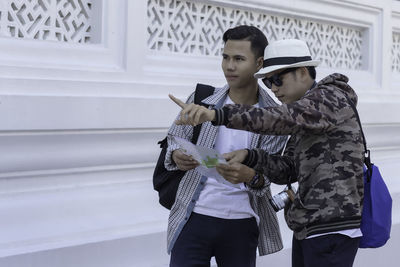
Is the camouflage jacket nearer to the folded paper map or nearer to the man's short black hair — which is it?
the folded paper map

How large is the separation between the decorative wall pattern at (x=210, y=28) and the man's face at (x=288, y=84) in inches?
61.2

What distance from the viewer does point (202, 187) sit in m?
2.81

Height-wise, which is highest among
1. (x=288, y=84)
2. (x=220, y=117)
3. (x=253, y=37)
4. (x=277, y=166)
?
(x=253, y=37)

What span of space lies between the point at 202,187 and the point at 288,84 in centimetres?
61

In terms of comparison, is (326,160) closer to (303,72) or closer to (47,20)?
(303,72)

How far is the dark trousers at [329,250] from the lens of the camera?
248 cm

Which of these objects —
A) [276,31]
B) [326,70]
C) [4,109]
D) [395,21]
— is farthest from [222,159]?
[395,21]

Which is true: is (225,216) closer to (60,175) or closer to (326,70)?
(60,175)

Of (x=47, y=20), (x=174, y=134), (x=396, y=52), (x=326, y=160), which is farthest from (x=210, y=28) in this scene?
(x=396, y=52)

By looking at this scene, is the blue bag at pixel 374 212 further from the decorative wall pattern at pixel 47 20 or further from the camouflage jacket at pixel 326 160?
the decorative wall pattern at pixel 47 20

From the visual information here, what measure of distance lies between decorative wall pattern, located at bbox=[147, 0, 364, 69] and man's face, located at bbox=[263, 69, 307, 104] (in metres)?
1.56

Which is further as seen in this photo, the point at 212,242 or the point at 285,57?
the point at 212,242

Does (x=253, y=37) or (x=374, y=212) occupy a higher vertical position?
(x=253, y=37)

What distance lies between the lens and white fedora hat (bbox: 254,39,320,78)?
8.28 ft
